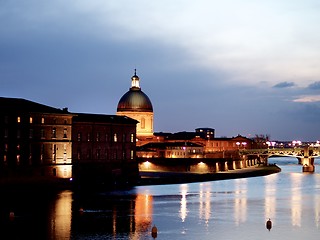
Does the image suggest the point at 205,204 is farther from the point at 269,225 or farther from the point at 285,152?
the point at 285,152

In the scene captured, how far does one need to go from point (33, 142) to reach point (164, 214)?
29312mm

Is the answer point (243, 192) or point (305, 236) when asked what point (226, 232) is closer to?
point (305, 236)

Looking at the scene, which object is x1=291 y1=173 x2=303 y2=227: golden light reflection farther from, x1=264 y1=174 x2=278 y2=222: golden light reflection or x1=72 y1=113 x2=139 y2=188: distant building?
x1=72 y1=113 x2=139 y2=188: distant building

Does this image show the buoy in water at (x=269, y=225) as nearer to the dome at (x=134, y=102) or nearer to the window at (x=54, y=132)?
the window at (x=54, y=132)

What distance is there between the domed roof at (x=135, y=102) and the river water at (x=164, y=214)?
66279 mm

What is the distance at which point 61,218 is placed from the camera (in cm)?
5894

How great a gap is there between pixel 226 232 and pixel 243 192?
115 feet

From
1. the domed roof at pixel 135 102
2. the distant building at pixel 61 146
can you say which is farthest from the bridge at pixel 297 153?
the distant building at pixel 61 146

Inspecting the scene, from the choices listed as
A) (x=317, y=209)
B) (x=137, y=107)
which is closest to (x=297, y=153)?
(x=137, y=107)

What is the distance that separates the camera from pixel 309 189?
92125 millimetres

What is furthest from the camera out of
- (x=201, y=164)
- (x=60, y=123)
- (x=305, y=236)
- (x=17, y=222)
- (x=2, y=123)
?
(x=201, y=164)

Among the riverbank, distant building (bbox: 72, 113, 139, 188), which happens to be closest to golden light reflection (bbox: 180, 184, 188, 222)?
the riverbank

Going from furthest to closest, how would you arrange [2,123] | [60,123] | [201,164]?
[201,164], [60,123], [2,123]

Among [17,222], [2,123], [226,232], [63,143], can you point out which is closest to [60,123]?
[63,143]
